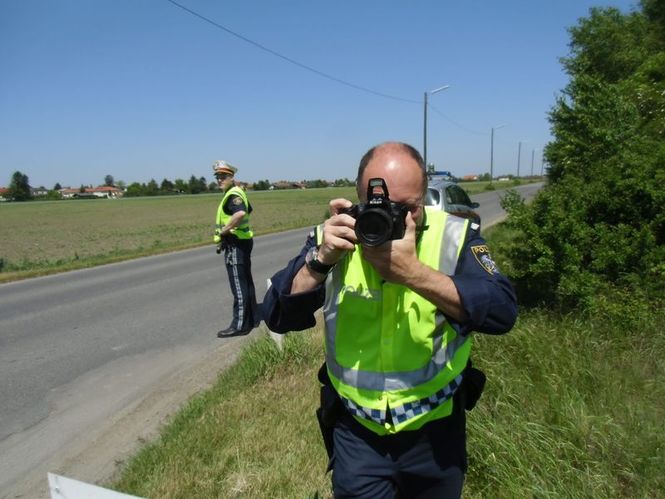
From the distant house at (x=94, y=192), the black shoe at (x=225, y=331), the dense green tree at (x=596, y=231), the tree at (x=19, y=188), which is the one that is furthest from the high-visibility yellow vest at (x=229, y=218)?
the distant house at (x=94, y=192)

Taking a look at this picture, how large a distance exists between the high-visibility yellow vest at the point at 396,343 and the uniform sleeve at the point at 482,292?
2.1 inches

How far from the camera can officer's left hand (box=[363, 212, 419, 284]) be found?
1.41m

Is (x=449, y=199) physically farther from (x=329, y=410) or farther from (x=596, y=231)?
(x=329, y=410)

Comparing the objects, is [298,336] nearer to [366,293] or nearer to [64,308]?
[366,293]

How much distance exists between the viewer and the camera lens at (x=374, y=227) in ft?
4.57

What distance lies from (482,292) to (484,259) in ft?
0.55

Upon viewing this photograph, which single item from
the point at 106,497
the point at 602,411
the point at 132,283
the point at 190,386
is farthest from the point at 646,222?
the point at 132,283

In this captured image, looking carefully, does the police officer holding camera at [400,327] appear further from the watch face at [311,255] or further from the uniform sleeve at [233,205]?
the uniform sleeve at [233,205]

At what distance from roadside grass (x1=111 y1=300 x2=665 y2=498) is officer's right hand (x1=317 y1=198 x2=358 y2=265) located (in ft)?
5.02

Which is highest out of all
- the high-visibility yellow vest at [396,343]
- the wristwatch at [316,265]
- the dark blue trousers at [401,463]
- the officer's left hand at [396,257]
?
the officer's left hand at [396,257]

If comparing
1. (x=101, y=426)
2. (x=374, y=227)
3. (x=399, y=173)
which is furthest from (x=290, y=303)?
(x=101, y=426)

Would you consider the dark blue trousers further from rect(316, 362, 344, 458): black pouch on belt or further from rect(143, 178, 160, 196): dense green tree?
rect(143, 178, 160, 196): dense green tree

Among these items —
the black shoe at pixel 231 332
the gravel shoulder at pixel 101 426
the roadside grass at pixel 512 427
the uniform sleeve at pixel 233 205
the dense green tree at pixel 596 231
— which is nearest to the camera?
the roadside grass at pixel 512 427

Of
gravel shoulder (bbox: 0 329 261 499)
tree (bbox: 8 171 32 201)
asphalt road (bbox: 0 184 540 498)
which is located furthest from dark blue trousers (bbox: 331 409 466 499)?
tree (bbox: 8 171 32 201)
